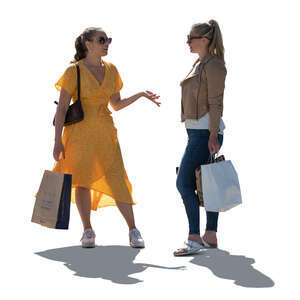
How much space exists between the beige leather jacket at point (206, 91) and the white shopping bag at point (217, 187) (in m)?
0.40

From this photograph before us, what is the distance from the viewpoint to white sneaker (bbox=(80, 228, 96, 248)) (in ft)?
24.4

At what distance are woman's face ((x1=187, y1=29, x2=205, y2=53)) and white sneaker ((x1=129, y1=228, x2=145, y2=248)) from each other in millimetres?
2040

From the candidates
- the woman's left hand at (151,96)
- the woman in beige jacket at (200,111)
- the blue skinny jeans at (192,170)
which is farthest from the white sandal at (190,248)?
the woman's left hand at (151,96)

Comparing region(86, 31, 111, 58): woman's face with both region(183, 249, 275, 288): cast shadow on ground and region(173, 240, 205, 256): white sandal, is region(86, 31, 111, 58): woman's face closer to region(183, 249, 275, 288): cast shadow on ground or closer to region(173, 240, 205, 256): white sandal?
region(173, 240, 205, 256): white sandal

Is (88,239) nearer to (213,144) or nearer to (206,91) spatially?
(213,144)

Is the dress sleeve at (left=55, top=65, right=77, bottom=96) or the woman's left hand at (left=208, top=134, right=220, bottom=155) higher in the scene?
the dress sleeve at (left=55, top=65, right=77, bottom=96)

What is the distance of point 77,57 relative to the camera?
757cm

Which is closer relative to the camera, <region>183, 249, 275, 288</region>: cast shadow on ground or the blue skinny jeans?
<region>183, 249, 275, 288</region>: cast shadow on ground

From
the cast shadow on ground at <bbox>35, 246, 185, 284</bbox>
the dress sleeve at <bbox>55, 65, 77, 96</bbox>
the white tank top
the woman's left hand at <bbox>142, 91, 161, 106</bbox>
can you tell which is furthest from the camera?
the woman's left hand at <bbox>142, 91, 161, 106</bbox>

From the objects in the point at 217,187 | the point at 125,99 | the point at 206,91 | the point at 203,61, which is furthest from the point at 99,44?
the point at 217,187

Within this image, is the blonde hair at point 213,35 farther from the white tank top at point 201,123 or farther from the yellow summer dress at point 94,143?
the yellow summer dress at point 94,143

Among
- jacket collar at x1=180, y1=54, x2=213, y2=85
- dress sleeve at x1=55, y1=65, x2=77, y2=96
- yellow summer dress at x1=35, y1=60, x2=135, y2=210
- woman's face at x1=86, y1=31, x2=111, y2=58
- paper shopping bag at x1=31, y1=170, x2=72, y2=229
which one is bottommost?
paper shopping bag at x1=31, y1=170, x2=72, y2=229

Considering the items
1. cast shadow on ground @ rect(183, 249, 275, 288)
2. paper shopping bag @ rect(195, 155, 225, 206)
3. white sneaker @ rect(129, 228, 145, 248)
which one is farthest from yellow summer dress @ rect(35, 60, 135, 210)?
cast shadow on ground @ rect(183, 249, 275, 288)

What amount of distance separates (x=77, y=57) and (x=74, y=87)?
0.40 meters
